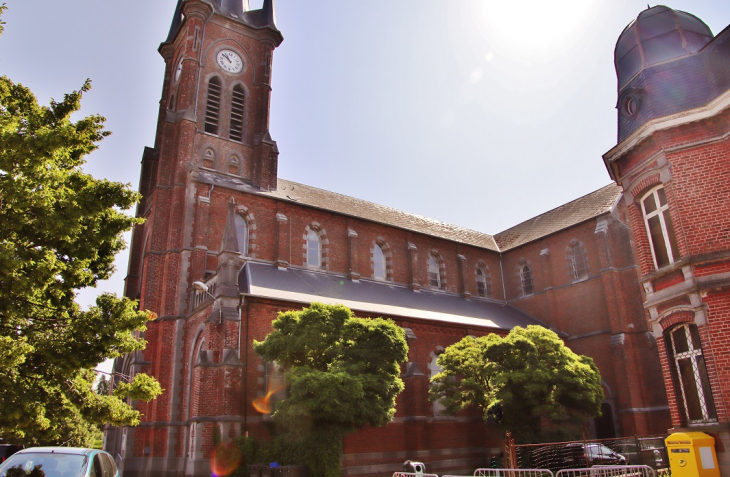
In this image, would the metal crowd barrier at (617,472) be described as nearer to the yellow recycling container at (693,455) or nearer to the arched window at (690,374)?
the yellow recycling container at (693,455)

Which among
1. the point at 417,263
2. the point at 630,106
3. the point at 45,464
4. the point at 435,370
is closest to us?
the point at 45,464

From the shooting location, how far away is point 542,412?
66.6 ft

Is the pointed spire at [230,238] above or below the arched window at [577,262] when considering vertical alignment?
below

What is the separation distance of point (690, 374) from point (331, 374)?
961cm

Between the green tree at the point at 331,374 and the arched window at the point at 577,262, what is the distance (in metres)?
16.9

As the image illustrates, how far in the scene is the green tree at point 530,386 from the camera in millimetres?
20219

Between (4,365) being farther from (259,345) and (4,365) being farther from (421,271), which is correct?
(421,271)

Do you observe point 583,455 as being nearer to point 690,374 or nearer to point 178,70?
point 690,374

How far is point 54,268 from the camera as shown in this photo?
972 centimetres

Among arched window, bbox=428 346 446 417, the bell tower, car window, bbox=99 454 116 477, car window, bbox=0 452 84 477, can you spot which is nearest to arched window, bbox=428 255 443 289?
arched window, bbox=428 346 446 417

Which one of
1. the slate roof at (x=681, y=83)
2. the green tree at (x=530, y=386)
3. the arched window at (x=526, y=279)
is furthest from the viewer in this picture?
the arched window at (x=526, y=279)

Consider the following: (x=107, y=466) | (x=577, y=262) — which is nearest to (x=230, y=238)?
(x=107, y=466)

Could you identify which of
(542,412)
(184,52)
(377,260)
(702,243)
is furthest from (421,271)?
(702,243)

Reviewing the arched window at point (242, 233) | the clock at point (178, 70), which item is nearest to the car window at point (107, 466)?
the arched window at point (242, 233)
